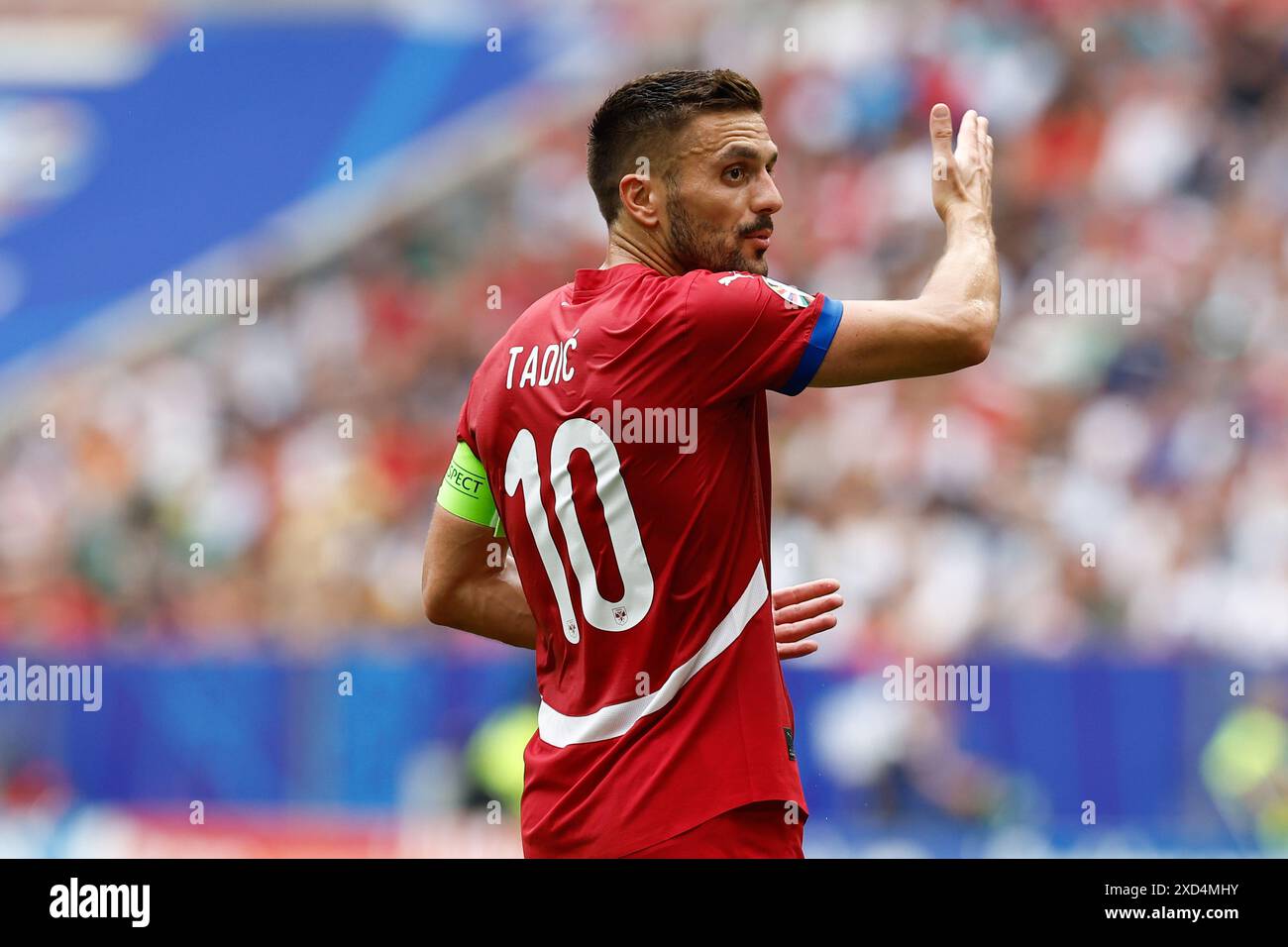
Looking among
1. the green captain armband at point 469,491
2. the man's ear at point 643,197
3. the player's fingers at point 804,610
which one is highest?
the man's ear at point 643,197

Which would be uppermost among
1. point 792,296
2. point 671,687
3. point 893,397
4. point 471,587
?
point 893,397

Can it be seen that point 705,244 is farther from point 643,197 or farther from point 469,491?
point 469,491

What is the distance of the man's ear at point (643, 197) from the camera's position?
3648 mm

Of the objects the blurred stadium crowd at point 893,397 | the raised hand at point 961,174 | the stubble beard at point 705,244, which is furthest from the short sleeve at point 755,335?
the blurred stadium crowd at point 893,397

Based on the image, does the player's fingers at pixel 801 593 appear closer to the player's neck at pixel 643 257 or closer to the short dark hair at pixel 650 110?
the player's neck at pixel 643 257

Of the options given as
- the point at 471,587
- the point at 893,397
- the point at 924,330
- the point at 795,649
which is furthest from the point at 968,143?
the point at 893,397

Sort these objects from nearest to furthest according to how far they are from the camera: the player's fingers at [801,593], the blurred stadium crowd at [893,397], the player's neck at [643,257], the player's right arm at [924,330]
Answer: the player's right arm at [924,330], the player's neck at [643,257], the player's fingers at [801,593], the blurred stadium crowd at [893,397]

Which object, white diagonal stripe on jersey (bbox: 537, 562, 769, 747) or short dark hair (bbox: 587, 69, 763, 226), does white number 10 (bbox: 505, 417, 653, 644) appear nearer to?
white diagonal stripe on jersey (bbox: 537, 562, 769, 747)

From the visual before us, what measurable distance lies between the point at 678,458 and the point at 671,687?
1.55 ft

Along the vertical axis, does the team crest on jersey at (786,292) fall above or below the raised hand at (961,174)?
below

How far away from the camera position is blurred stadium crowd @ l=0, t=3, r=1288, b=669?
9516 mm

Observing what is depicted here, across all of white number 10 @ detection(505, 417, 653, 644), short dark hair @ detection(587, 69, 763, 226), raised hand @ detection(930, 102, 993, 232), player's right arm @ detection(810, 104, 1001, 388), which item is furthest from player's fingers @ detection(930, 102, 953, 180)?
white number 10 @ detection(505, 417, 653, 644)

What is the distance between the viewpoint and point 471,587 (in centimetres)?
394
